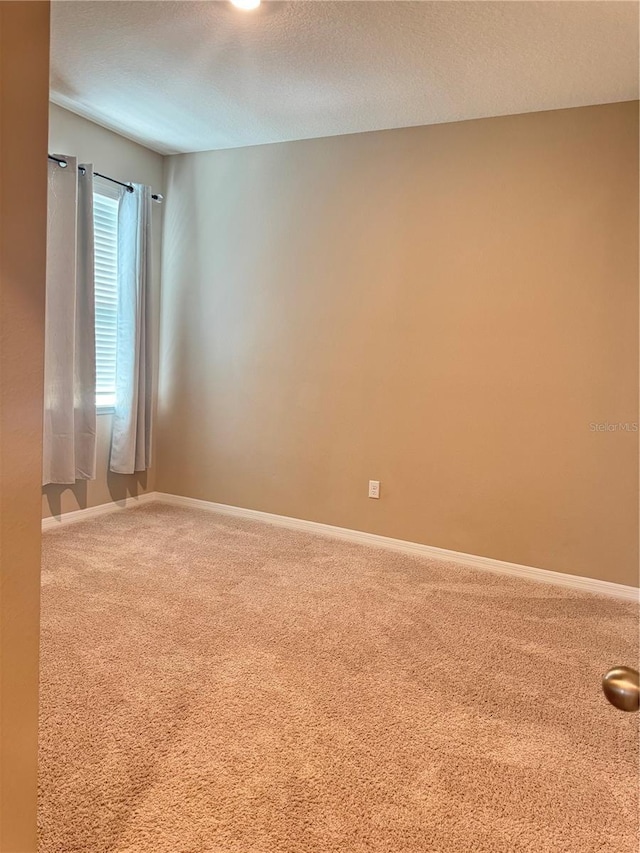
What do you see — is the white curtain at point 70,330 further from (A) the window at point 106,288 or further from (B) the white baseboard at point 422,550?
(B) the white baseboard at point 422,550

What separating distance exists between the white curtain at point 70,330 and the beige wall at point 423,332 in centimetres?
82

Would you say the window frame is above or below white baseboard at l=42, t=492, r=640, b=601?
above

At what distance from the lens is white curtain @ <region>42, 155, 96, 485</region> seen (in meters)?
3.34

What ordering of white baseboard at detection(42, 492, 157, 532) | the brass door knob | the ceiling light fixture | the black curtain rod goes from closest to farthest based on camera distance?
the brass door knob, the ceiling light fixture, the black curtain rod, white baseboard at detection(42, 492, 157, 532)

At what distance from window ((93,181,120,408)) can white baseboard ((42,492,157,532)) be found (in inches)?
28.2

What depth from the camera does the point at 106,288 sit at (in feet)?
12.8

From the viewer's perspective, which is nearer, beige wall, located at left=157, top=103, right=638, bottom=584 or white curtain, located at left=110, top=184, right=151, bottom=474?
beige wall, located at left=157, top=103, right=638, bottom=584

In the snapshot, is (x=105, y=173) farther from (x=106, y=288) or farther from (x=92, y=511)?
(x=92, y=511)

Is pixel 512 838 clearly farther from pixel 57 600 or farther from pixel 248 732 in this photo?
pixel 57 600

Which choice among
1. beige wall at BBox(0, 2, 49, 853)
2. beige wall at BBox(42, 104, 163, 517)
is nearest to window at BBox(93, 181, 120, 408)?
beige wall at BBox(42, 104, 163, 517)

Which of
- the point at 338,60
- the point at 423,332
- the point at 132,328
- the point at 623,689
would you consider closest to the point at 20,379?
the point at 623,689

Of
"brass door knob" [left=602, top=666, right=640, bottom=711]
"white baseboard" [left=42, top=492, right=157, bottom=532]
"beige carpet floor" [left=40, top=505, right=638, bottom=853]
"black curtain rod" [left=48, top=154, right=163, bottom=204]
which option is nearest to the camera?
"brass door knob" [left=602, top=666, right=640, bottom=711]

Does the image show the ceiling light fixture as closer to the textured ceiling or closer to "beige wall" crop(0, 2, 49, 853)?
the textured ceiling

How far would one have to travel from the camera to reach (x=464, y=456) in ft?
11.2
